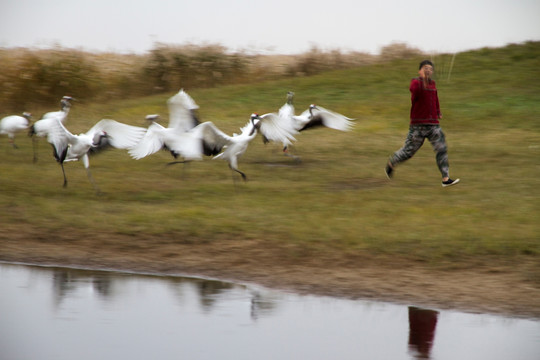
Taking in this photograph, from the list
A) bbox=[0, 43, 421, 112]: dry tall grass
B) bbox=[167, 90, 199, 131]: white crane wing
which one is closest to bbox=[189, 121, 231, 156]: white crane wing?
bbox=[167, 90, 199, 131]: white crane wing

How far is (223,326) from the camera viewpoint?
6.19m

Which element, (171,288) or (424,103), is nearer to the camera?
(171,288)

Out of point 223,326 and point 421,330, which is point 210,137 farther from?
point 421,330

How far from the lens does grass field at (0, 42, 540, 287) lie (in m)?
9.14

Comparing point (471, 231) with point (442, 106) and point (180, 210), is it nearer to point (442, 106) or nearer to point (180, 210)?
point (180, 210)

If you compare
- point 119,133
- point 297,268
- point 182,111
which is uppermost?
point 182,111

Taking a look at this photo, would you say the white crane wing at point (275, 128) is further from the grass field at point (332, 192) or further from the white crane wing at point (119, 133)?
the white crane wing at point (119, 133)

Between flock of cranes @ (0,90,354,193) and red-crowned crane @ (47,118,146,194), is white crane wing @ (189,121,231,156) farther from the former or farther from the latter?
red-crowned crane @ (47,118,146,194)

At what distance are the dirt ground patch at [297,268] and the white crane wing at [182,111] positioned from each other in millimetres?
3238

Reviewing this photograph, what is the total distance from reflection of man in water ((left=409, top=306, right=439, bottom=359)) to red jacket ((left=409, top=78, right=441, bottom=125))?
4.87 meters

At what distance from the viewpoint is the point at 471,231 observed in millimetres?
9289

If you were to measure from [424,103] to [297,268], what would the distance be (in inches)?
159

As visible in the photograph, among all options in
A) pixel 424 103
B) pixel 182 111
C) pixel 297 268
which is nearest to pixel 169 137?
pixel 182 111

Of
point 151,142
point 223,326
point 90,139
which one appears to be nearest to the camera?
point 223,326
